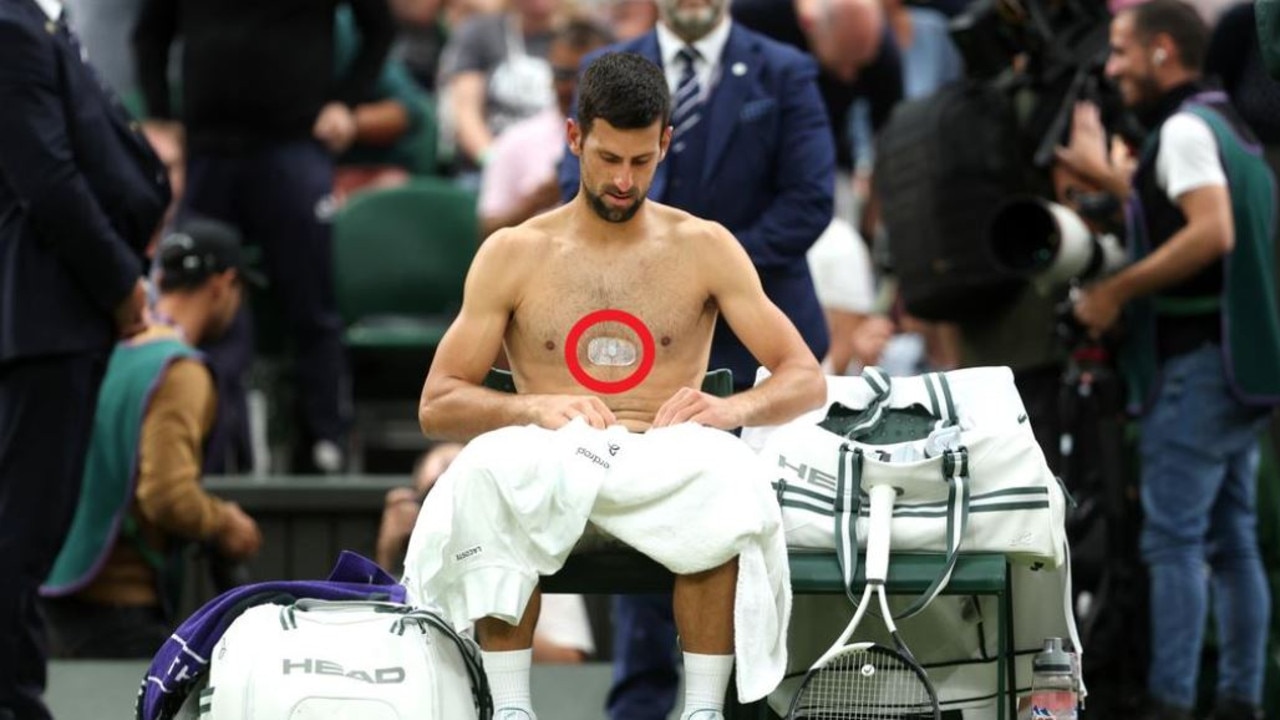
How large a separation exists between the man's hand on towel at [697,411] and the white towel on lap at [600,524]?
0.18 metres

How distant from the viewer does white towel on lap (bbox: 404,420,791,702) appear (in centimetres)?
475

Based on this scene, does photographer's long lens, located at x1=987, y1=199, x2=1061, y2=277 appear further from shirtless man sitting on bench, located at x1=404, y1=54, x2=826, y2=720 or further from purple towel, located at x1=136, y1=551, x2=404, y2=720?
purple towel, located at x1=136, y1=551, x2=404, y2=720

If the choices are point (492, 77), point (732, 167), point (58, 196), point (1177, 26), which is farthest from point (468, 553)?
point (492, 77)

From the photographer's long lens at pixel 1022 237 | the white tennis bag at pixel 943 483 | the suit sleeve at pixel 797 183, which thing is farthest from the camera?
the photographer's long lens at pixel 1022 237

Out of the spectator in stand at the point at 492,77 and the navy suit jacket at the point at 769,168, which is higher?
the spectator in stand at the point at 492,77

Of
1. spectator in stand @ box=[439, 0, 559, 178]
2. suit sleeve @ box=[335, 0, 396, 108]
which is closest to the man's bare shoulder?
suit sleeve @ box=[335, 0, 396, 108]

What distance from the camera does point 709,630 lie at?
481cm

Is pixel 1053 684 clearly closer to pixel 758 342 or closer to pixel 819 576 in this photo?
pixel 819 576

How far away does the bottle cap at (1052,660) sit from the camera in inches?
204

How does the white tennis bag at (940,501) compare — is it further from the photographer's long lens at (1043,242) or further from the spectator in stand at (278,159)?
the spectator in stand at (278,159)

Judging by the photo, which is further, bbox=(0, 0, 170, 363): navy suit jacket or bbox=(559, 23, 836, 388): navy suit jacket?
bbox=(559, 23, 836, 388): navy suit jacket

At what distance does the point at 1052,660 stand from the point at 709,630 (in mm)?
841

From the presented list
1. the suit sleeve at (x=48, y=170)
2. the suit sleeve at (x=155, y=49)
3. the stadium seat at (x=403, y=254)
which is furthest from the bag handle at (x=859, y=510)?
the stadium seat at (x=403, y=254)

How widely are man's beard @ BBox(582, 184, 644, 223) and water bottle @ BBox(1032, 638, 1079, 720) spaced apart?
127 cm
